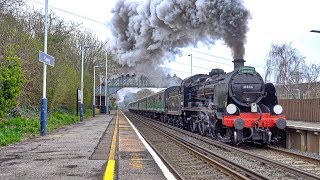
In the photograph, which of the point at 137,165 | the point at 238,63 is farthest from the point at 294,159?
the point at 238,63

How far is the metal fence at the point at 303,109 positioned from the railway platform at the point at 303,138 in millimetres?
13843

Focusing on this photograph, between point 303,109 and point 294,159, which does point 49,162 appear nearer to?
point 294,159

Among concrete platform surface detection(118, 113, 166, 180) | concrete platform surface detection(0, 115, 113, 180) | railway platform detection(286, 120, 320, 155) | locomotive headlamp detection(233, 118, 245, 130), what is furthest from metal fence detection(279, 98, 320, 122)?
concrete platform surface detection(0, 115, 113, 180)

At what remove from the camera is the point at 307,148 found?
14.1 metres

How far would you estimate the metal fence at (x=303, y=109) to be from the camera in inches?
1113

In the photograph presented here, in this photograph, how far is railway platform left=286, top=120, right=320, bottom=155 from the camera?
13.5 m

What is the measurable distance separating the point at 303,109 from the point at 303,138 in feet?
55.5

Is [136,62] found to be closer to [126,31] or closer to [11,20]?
[126,31]

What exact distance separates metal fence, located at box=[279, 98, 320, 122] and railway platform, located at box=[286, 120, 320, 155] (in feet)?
45.4

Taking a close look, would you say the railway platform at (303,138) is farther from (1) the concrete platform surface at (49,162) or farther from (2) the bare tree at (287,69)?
(2) the bare tree at (287,69)

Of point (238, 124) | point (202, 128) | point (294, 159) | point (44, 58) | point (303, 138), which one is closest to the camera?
point (294, 159)

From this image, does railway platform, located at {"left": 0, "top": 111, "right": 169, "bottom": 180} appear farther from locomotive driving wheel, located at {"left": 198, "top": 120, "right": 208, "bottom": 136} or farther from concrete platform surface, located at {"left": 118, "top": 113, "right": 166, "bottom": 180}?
locomotive driving wheel, located at {"left": 198, "top": 120, "right": 208, "bottom": 136}

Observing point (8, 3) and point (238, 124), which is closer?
point (238, 124)

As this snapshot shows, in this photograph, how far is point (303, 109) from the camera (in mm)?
30188
